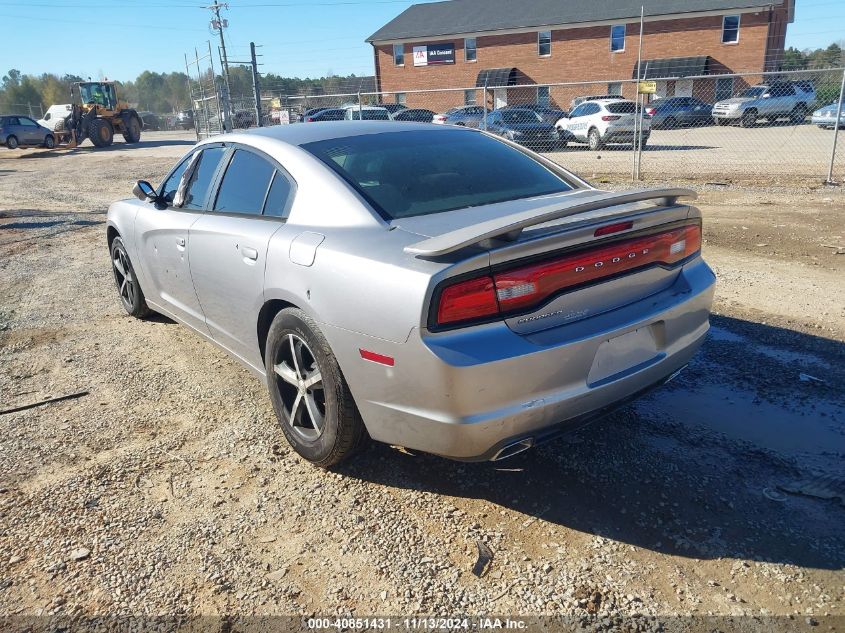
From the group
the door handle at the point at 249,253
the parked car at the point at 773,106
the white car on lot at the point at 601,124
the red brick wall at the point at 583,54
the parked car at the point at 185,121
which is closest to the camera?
the door handle at the point at 249,253

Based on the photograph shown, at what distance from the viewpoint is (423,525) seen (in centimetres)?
270

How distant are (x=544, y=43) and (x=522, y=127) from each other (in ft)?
83.8

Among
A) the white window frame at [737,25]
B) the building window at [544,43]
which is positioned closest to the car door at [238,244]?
the white window frame at [737,25]

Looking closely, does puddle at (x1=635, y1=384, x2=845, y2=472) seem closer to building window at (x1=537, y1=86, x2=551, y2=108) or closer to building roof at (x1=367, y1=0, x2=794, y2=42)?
building window at (x1=537, y1=86, x2=551, y2=108)

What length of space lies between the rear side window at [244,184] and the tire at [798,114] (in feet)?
80.0

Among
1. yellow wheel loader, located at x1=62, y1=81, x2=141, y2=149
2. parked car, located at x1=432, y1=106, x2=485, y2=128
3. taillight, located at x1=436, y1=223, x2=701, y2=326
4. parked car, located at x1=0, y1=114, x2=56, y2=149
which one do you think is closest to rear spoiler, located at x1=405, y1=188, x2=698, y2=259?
taillight, located at x1=436, y1=223, x2=701, y2=326

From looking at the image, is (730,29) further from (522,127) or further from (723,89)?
(522,127)

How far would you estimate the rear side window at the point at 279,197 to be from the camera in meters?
3.23

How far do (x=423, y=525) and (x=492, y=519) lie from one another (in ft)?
0.96

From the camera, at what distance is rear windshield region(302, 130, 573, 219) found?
3.05 m

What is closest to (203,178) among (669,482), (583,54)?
(669,482)

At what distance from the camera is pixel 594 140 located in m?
20.3

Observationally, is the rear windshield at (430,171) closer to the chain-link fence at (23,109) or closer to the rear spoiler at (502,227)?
the rear spoiler at (502,227)

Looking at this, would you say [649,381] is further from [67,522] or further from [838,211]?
[838,211]
